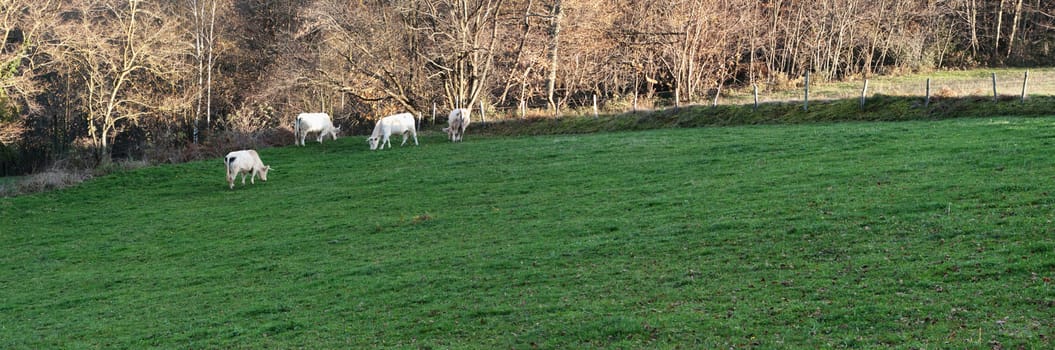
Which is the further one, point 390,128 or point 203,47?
point 203,47

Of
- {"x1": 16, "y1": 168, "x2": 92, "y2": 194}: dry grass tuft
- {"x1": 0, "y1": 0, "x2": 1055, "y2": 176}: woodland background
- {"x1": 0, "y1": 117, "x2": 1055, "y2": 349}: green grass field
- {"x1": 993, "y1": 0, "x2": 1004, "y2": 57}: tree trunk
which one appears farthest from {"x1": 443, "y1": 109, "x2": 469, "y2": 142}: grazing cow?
{"x1": 993, "y1": 0, "x2": 1004, "y2": 57}: tree trunk

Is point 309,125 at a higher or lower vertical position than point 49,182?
higher

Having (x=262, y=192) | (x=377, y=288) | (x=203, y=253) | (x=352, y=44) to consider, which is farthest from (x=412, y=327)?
(x=352, y=44)

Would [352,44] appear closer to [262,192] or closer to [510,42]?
[510,42]

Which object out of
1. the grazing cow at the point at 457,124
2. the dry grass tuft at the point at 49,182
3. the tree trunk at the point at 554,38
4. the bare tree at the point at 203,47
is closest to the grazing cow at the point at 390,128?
the grazing cow at the point at 457,124

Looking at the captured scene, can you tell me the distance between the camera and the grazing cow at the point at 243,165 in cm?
3247

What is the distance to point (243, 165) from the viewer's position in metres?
32.9

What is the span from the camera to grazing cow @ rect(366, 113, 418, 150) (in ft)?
132

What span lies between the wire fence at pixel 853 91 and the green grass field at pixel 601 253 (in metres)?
4.84

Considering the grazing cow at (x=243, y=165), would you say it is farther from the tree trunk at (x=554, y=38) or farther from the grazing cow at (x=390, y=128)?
the tree trunk at (x=554, y=38)

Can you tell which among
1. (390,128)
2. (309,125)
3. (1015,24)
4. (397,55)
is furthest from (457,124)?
(1015,24)

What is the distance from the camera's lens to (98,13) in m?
53.1

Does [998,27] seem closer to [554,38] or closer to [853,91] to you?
[853,91]

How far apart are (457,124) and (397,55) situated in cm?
955
